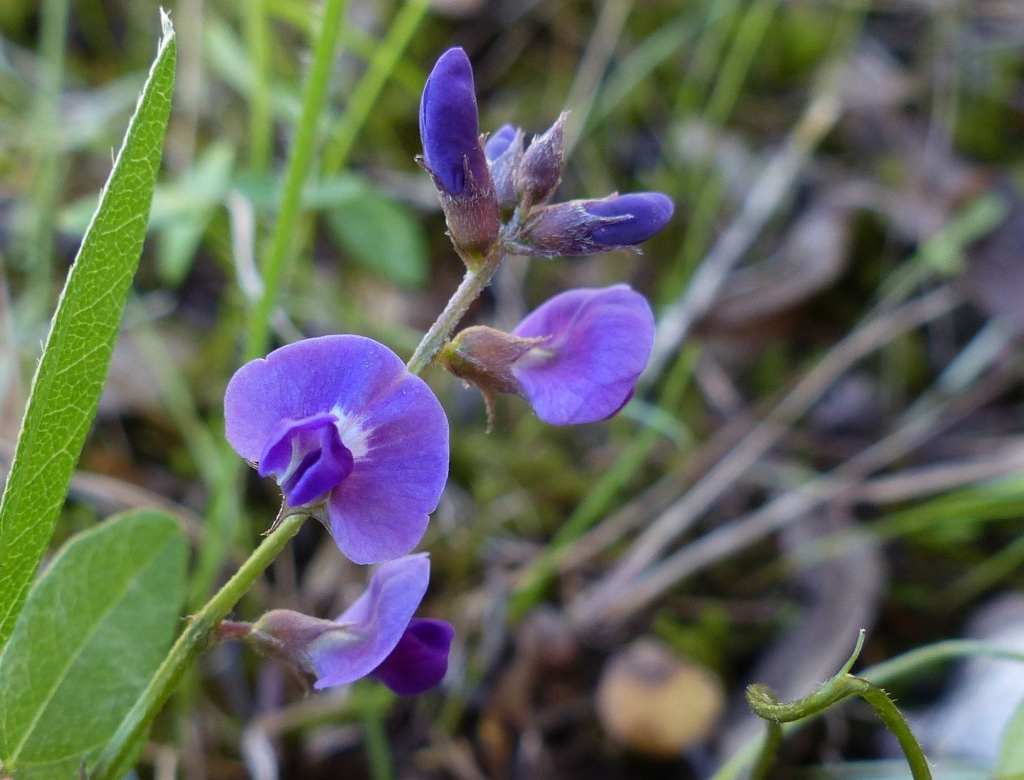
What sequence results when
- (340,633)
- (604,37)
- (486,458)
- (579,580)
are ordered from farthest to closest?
(604,37), (486,458), (579,580), (340,633)

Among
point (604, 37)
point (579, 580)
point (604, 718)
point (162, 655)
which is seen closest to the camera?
point (162, 655)

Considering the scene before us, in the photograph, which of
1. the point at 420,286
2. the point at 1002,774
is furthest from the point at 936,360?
the point at 1002,774

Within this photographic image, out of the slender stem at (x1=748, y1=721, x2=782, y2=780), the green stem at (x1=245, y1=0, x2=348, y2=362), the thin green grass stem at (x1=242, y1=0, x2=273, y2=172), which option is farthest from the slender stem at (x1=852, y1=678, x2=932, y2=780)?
the thin green grass stem at (x1=242, y1=0, x2=273, y2=172)

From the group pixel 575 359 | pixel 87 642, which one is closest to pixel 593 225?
pixel 575 359

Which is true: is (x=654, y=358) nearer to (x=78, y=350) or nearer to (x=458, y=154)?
(x=458, y=154)

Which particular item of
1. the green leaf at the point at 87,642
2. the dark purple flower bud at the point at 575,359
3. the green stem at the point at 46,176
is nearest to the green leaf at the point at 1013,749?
the dark purple flower bud at the point at 575,359

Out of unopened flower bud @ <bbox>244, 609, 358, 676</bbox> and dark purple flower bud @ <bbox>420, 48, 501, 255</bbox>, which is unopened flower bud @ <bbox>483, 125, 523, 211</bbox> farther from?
unopened flower bud @ <bbox>244, 609, 358, 676</bbox>

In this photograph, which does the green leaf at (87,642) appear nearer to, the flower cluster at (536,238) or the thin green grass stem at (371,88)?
the flower cluster at (536,238)

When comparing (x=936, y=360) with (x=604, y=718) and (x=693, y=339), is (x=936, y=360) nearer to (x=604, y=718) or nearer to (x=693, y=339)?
(x=693, y=339)
